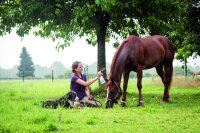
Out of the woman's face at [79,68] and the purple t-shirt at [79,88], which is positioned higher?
the woman's face at [79,68]

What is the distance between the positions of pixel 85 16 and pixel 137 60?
Answer: 14.7ft

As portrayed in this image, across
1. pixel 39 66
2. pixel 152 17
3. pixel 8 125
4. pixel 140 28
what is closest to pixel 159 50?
pixel 152 17

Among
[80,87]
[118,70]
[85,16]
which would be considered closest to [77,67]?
[80,87]

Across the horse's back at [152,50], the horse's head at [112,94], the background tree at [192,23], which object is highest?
the background tree at [192,23]

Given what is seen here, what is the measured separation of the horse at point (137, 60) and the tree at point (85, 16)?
2625mm

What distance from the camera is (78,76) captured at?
1282 cm

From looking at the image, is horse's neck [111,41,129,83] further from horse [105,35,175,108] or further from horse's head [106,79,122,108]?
horse's head [106,79,122,108]

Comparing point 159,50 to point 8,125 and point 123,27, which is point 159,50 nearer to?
point 123,27

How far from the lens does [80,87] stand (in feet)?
42.7

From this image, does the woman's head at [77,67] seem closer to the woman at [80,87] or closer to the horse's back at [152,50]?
the woman at [80,87]

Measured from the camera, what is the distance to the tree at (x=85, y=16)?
17.5 metres

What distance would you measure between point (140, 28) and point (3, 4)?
22.9 ft

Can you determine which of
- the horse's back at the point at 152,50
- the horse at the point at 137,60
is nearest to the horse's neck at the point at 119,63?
the horse at the point at 137,60

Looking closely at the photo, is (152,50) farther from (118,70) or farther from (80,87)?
(80,87)
